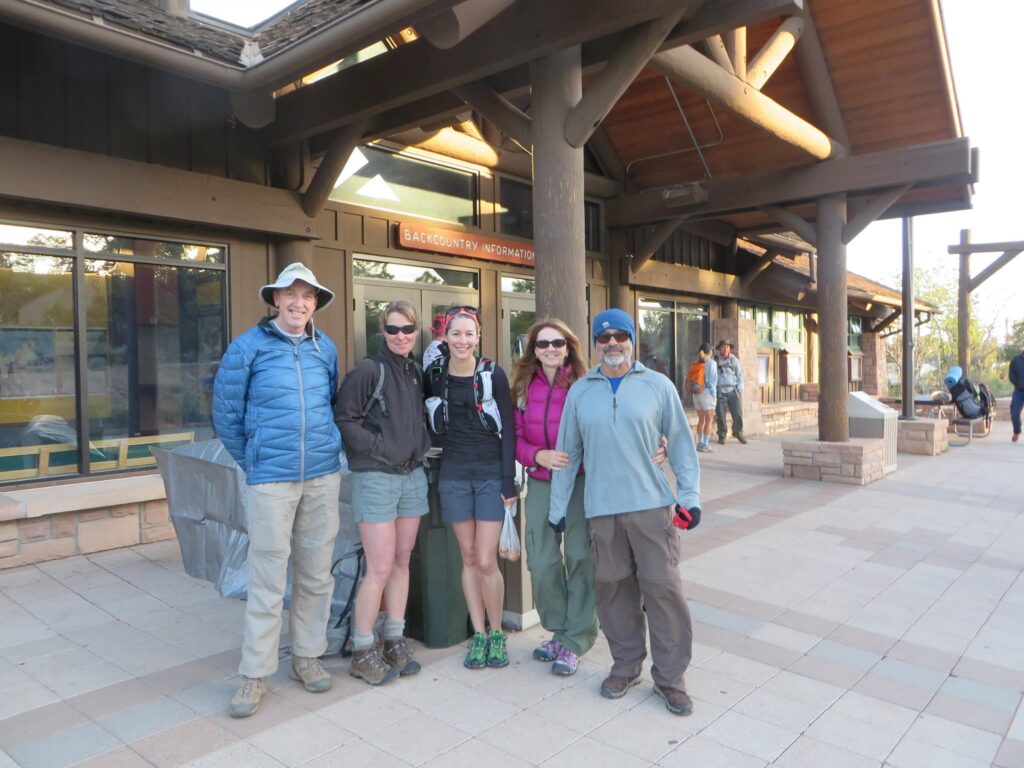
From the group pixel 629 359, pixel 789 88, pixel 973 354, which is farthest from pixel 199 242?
pixel 973 354

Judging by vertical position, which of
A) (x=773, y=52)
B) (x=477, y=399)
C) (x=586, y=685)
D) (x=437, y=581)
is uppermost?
(x=773, y=52)

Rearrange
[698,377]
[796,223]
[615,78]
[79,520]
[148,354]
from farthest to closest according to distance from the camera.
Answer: [698,377]
[796,223]
[148,354]
[79,520]
[615,78]

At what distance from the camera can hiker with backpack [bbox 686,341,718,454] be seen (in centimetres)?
1124

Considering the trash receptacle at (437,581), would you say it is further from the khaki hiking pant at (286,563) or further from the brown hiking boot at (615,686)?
the brown hiking boot at (615,686)

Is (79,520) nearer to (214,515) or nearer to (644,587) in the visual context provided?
Result: (214,515)

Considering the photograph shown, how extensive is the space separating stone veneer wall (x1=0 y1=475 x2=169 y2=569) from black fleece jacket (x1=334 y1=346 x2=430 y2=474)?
3.27m

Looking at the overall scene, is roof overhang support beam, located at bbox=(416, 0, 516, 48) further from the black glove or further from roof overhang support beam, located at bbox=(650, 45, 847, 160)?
the black glove

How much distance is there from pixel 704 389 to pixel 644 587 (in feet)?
27.8

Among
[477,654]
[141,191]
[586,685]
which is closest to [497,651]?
[477,654]

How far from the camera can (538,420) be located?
3551 mm

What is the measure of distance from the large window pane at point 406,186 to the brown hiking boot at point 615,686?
245 inches

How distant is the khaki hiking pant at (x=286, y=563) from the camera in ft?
10.4

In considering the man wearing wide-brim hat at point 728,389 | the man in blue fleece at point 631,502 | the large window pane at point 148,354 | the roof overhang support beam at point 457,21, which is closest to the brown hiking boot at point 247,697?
the man in blue fleece at point 631,502

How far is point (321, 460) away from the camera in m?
3.26
